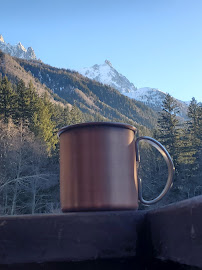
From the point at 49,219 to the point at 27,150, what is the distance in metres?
16.7

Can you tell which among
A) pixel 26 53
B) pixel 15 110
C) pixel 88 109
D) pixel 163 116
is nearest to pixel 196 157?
pixel 163 116

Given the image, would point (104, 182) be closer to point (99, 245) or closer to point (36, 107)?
point (99, 245)

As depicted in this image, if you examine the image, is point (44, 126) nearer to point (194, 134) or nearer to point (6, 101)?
point (6, 101)

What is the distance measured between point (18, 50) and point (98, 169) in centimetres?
19103

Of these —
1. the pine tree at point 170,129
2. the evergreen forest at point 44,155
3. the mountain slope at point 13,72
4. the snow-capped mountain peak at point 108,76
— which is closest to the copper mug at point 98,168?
the evergreen forest at point 44,155

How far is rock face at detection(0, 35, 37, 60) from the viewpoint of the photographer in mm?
175750

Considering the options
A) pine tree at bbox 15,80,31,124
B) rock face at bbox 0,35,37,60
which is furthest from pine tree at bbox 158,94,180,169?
rock face at bbox 0,35,37,60

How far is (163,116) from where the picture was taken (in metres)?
22.1

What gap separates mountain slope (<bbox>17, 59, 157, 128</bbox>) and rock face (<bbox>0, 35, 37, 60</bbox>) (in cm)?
8095

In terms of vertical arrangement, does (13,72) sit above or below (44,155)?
above

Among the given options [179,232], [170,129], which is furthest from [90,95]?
[179,232]

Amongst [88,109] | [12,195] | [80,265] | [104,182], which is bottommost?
[12,195]

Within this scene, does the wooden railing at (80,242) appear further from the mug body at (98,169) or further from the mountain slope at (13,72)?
the mountain slope at (13,72)

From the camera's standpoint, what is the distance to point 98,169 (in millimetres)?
642
